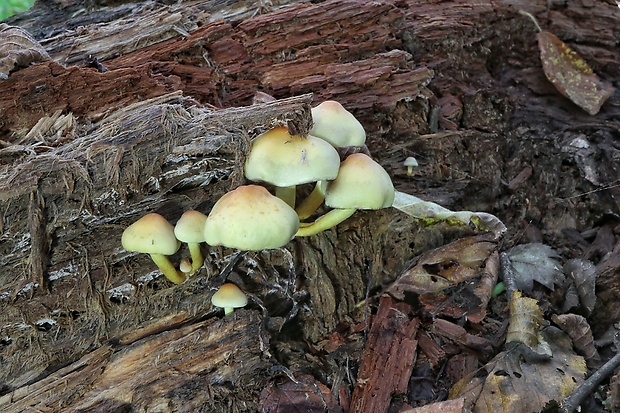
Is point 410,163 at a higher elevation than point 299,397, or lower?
higher

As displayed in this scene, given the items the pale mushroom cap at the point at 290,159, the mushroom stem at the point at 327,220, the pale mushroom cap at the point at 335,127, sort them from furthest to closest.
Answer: the mushroom stem at the point at 327,220 → the pale mushroom cap at the point at 335,127 → the pale mushroom cap at the point at 290,159

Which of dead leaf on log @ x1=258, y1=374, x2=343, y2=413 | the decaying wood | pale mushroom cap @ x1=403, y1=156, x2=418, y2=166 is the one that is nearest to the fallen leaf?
pale mushroom cap @ x1=403, y1=156, x2=418, y2=166

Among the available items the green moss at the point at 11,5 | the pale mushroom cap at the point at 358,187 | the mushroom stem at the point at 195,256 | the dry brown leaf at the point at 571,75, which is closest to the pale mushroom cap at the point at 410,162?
the pale mushroom cap at the point at 358,187

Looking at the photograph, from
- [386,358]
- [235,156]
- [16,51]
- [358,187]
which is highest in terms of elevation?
[16,51]

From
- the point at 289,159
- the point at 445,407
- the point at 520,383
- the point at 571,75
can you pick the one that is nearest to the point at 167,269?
the point at 289,159

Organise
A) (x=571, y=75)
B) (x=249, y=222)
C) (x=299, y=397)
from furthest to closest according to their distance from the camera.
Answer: (x=571, y=75) < (x=299, y=397) < (x=249, y=222)

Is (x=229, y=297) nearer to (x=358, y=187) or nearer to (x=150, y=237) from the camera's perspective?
(x=150, y=237)

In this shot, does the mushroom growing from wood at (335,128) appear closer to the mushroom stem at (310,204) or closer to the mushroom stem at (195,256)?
the mushroom stem at (310,204)
